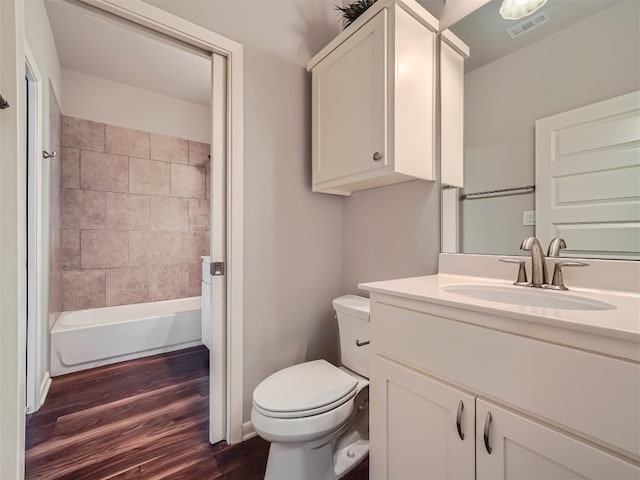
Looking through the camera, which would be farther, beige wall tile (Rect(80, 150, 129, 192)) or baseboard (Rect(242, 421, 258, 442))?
beige wall tile (Rect(80, 150, 129, 192))

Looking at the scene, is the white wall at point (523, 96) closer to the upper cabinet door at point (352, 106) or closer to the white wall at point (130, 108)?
the upper cabinet door at point (352, 106)

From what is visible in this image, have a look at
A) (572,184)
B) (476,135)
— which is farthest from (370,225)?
(572,184)

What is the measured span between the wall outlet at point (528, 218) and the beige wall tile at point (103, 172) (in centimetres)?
324

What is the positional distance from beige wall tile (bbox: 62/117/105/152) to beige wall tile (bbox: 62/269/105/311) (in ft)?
3.75

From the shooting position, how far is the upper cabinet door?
125cm

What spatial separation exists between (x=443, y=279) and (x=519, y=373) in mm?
575

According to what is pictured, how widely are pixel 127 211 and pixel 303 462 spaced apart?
278 cm

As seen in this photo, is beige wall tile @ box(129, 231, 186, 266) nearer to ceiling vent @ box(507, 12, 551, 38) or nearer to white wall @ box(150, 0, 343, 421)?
white wall @ box(150, 0, 343, 421)

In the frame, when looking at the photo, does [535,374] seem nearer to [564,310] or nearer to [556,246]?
[564,310]

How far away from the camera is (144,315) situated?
269 centimetres

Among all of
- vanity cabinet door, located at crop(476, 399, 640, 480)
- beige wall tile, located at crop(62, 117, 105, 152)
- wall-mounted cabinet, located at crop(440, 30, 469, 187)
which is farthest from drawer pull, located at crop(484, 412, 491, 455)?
beige wall tile, located at crop(62, 117, 105, 152)

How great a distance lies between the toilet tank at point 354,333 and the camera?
1.38 meters

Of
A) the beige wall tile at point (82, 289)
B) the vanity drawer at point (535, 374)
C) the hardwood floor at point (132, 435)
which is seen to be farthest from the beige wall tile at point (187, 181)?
the vanity drawer at point (535, 374)

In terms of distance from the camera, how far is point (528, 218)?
1.13 metres
